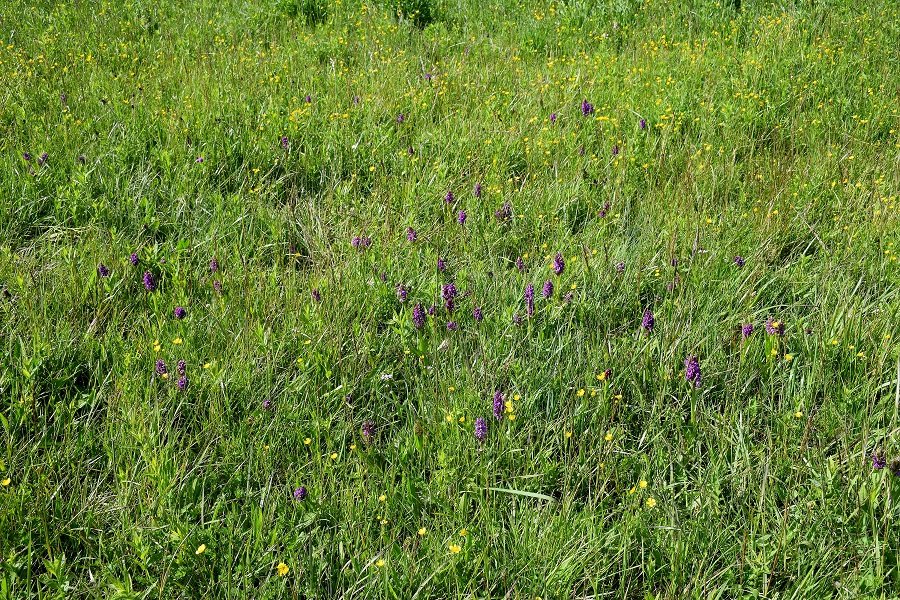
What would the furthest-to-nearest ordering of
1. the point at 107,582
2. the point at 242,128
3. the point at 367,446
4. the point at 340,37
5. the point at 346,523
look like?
the point at 340,37 < the point at 242,128 < the point at 367,446 < the point at 346,523 < the point at 107,582

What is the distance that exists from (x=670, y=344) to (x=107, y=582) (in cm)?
198

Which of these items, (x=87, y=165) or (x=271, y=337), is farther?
(x=87, y=165)

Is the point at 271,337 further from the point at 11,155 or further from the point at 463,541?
the point at 11,155

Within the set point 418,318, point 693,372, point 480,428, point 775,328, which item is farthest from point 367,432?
point 775,328

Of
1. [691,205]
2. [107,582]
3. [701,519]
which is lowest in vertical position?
[107,582]

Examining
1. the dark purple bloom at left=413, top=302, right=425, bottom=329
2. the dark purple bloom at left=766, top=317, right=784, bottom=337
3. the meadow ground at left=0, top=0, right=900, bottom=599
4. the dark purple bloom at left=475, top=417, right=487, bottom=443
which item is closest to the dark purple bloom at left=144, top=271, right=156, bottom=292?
the meadow ground at left=0, top=0, right=900, bottom=599

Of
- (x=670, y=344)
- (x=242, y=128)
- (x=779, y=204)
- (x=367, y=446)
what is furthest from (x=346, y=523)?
(x=242, y=128)

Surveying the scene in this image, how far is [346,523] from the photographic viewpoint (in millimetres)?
2051

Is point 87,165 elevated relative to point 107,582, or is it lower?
elevated

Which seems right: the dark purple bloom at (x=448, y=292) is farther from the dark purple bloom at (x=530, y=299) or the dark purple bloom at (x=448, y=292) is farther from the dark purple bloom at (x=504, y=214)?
the dark purple bloom at (x=504, y=214)

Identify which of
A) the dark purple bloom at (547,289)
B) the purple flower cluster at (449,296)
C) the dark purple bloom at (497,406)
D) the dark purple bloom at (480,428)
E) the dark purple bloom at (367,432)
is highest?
the dark purple bloom at (547,289)

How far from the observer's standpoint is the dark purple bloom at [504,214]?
3.58 metres

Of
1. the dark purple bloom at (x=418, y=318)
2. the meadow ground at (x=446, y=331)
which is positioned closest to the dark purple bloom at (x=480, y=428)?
the meadow ground at (x=446, y=331)

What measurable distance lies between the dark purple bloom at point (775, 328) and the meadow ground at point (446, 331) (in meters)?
0.03
